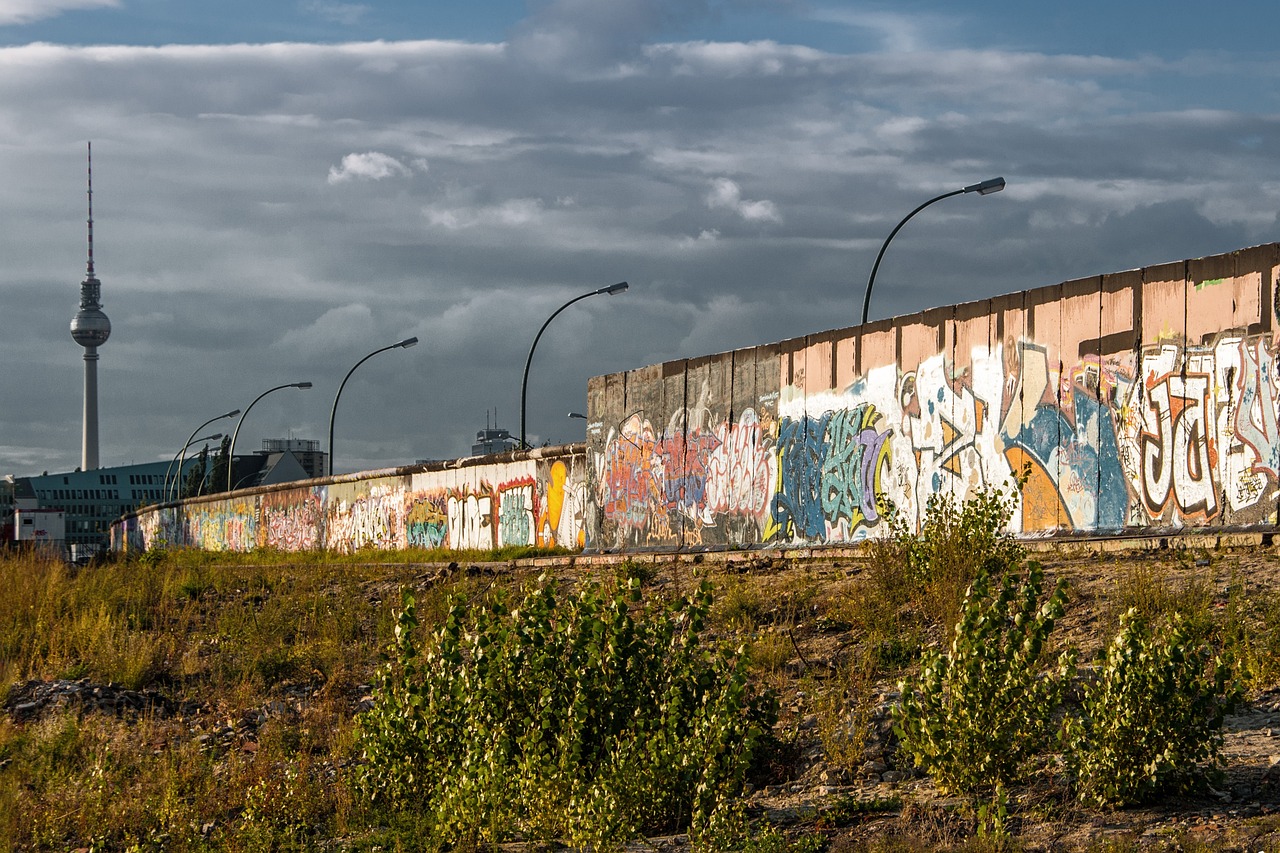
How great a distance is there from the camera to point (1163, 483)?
13.2 m

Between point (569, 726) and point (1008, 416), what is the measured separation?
9514 millimetres

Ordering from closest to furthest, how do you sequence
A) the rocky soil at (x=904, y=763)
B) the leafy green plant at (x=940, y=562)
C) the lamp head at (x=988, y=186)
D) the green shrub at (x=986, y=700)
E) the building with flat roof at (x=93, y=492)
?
the rocky soil at (x=904, y=763) < the green shrub at (x=986, y=700) < the leafy green plant at (x=940, y=562) < the lamp head at (x=988, y=186) < the building with flat roof at (x=93, y=492)

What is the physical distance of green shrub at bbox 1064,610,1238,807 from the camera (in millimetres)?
6320

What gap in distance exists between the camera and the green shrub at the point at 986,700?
661cm

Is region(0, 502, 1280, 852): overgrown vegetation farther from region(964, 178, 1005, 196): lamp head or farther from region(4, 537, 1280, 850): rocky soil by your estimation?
region(964, 178, 1005, 196): lamp head

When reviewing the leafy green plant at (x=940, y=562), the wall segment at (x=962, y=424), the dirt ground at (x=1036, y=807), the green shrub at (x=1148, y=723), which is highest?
the wall segment at (x=962, y=424)

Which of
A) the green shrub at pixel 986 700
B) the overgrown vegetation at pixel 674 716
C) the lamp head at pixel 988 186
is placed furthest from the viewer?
the lamp head at pixel 988 186

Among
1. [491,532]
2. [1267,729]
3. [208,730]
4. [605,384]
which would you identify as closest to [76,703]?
[208,730]

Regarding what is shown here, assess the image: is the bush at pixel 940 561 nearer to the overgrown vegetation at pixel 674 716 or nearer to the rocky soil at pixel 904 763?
the overgrown vegetation at pixel 674 716

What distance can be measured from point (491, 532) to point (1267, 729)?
2136 centimetres

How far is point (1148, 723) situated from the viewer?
6.36 metres

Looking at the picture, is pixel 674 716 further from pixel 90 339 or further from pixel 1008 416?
pixel 90 339

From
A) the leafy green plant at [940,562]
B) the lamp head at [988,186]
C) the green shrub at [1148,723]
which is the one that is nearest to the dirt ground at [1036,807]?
the green shrub at [1148,723]

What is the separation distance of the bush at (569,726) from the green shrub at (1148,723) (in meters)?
1.71
